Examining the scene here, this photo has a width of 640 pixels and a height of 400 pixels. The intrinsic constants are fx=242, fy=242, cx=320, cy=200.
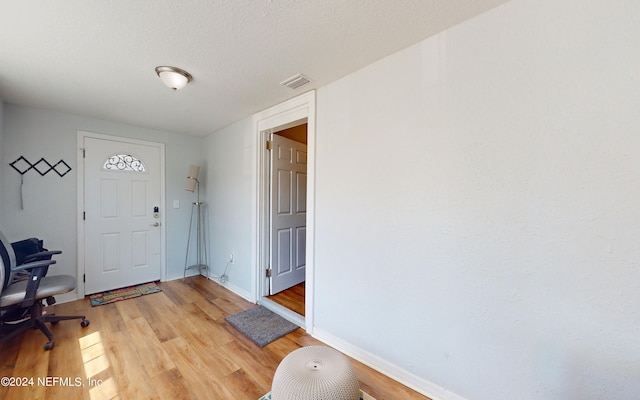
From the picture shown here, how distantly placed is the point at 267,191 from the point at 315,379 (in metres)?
2.07

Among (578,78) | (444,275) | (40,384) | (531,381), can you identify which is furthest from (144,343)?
(578,78)

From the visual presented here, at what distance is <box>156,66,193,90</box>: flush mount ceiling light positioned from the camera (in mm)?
1842

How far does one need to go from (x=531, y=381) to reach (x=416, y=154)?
1.32 metres

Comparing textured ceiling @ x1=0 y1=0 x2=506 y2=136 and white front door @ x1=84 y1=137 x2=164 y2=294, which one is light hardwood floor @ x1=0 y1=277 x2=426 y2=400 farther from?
textured ceiling @ x1=0 y1=0 x2=506 y2=136

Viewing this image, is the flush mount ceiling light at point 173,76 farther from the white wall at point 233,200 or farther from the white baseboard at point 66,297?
the white baseboard at point 66,297

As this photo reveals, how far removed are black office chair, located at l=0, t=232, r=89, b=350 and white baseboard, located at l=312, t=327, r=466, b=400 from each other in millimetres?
2315

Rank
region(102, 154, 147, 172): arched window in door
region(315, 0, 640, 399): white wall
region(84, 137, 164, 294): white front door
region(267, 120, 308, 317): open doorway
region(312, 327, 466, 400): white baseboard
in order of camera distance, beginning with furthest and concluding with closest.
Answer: region(102, 154, 147, 172): arched window in door
region(84, 137, 164, 294): white front door
region(267, 120, 308, 317): open doorway
region(312, 327, 466, 400): white baseboard
region(315, 0, 640, 399): white wall

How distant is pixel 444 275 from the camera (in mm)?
1467

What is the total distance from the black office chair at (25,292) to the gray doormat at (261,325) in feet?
4.71

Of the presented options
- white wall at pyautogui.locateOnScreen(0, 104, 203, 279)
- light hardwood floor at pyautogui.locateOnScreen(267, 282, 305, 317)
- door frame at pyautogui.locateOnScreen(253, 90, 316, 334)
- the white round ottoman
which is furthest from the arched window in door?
the white round ottoman

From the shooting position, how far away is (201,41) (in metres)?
1.54

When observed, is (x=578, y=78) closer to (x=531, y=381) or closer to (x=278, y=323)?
(x=531, y=381)

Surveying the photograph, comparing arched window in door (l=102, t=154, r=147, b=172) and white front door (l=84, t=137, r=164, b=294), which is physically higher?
arched window in door (l=102, t=154, r=147, b=172)

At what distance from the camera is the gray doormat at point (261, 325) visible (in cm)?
218
